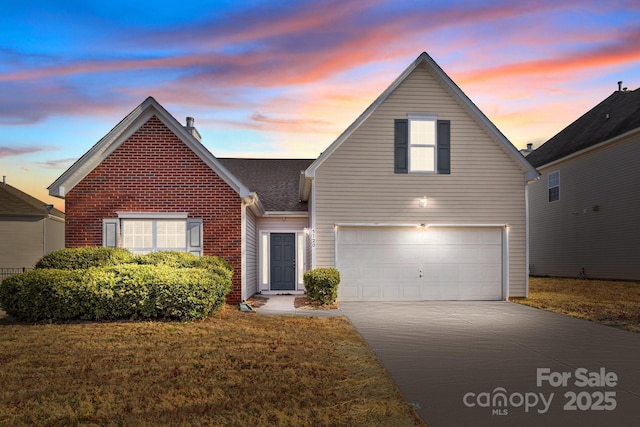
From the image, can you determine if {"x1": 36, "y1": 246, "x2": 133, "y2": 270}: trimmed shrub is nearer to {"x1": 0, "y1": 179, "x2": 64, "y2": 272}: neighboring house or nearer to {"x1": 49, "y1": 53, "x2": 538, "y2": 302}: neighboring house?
{"x1": 49, "y1": 53, "x2": 538, "y2": 302}: neighboring house

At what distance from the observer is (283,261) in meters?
20.6

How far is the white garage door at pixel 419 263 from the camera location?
1719 centimetres

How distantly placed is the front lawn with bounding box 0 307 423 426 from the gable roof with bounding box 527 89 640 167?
19278 mm

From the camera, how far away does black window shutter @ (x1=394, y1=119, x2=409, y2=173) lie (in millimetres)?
17406

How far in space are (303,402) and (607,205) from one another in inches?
→ 890

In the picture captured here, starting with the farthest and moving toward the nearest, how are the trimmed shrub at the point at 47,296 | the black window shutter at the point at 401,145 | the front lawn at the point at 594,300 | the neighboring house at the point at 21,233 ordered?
the neighboring house at the point at 21,233 → the black window shutter at the point at 401,145 → the front lawn at the point at 594,300 → the trimmed shrub at the point at 47,296

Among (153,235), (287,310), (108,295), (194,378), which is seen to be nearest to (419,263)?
(287,310)

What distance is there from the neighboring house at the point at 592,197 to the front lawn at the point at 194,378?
57.5 ft

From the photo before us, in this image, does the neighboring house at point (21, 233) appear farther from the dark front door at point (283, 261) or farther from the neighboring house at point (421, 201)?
the neighboring house at point (421, 201)

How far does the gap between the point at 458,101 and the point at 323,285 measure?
25.2 ft

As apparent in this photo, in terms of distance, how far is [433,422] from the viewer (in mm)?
5227

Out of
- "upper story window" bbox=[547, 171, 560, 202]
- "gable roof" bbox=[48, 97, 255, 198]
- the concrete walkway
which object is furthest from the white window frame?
"upper story window" bbox=[547, 171, 560, 202]

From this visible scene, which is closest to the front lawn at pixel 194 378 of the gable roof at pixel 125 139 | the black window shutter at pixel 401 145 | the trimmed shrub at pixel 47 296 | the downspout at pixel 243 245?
the trimmed shrub at pixel 47 296

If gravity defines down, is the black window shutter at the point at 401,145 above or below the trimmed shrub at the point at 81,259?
above
